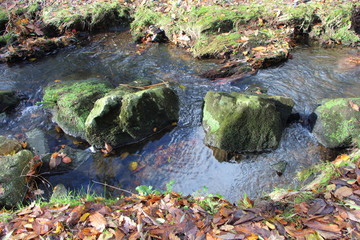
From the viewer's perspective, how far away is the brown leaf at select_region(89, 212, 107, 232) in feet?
8.14

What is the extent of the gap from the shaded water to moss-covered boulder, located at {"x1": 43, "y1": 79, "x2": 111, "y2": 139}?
248 millimetres

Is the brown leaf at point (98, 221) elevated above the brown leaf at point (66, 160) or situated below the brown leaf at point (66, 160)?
above

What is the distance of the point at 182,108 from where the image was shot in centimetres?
530

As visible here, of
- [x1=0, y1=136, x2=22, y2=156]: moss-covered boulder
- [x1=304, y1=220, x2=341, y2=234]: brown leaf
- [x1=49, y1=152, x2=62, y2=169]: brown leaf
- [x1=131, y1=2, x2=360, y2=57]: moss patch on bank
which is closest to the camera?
[x1=304, y1=220, x2=341, y2=234]: brown leaf

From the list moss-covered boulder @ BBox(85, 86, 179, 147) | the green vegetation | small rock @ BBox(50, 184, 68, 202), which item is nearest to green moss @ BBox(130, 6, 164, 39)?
the green vegetation

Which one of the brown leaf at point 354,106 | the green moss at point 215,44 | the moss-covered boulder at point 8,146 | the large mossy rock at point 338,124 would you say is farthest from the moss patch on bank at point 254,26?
the moss-covered boulder at point 8,146

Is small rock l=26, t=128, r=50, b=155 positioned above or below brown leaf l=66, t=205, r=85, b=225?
below

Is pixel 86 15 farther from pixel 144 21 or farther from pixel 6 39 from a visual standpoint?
pixel 6 39

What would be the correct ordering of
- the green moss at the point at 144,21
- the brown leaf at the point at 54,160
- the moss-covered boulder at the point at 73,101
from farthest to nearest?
the green moss at the point at 144,21, the moss-covered boulder at the point at 73,101, the brown leaf at the point at 54,160

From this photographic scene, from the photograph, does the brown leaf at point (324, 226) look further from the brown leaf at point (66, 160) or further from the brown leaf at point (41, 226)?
the brown leaf at point (66, 160)

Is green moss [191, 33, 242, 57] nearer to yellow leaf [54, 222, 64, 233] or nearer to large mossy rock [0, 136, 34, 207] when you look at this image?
large mossy rock [0, 136, 34, 207]

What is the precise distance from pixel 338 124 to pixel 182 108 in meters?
2.74

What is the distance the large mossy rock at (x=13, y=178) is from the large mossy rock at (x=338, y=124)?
462 cm

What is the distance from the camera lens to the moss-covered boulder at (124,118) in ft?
14.6
